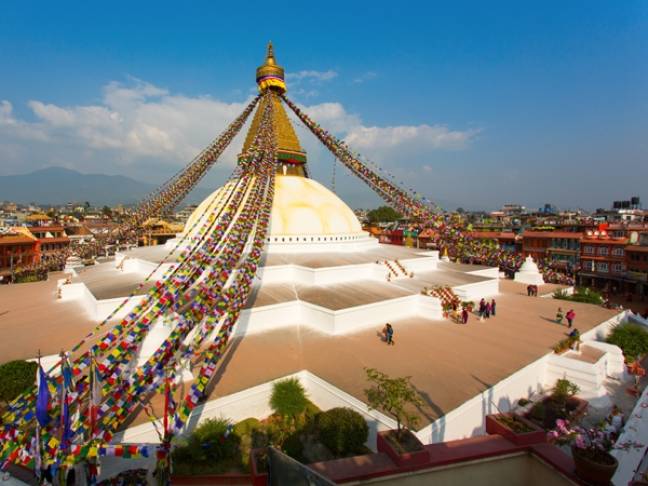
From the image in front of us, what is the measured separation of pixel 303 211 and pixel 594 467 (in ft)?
47.2

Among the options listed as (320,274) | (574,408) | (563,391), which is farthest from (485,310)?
(320,274)

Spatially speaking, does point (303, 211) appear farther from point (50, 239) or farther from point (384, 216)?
point (384, 216)

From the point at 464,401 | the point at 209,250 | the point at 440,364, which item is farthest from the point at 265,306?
the point at 464,401

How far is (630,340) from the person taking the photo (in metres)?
11.0

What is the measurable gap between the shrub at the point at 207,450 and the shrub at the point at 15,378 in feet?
11.7

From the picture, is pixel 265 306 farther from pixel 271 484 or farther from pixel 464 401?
pixel 271 484

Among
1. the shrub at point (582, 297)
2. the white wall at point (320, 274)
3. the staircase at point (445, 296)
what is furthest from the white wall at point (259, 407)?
the shrub at point (582, 297)

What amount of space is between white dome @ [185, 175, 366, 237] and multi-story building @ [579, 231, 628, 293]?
2198cm

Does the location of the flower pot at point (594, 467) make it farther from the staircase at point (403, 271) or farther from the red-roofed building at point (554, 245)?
the red-roofed building at point (554, 245)

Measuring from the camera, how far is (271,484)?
233cm

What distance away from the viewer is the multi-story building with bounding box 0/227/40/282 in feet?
94.3

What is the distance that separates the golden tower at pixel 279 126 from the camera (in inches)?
739

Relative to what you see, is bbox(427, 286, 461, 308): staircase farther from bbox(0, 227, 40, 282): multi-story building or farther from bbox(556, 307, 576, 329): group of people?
bbox(0, 227, 40, 282): multi-story building

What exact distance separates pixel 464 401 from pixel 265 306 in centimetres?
589
